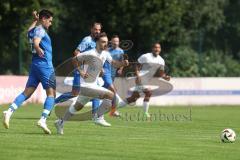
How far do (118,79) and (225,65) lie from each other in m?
20.2

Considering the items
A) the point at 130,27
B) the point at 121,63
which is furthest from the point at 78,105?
the point at 130,27

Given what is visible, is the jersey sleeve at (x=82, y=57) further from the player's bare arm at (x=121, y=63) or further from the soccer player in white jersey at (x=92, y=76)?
the player's bare arm at (x=121, y=63)

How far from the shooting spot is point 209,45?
64.7m

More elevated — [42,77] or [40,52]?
[40,52]

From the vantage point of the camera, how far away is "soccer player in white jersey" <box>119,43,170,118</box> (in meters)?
23.9

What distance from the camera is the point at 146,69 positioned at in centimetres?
2638

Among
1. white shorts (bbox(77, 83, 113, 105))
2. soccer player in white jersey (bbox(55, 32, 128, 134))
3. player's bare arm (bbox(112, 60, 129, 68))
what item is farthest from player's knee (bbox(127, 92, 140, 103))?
white shorts (bbox(77, 83, 113, 105))

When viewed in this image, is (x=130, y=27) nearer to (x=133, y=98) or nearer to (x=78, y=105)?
(x=133, y=98)

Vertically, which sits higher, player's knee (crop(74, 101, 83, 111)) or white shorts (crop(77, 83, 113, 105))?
white shorts (crop(77, 83, 113, 105))

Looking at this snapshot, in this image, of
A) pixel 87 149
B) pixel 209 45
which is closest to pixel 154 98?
Answer: pixel 87 149

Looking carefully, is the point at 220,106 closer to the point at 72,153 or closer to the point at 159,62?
the point at 159,62

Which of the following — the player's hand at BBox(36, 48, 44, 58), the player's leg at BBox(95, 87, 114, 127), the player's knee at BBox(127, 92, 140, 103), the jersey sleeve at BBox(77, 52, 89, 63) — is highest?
the player's hand at BBox(36, 48, 44, 58)

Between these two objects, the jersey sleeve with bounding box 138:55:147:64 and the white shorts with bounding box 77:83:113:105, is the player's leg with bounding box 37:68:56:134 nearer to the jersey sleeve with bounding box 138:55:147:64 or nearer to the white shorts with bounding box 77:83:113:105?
the white shorts with bounding box 77:83:113:105

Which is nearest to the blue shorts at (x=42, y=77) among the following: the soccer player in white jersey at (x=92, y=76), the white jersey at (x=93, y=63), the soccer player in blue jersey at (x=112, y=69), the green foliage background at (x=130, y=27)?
the soccer player in white jersey at (x=92, y=76)
